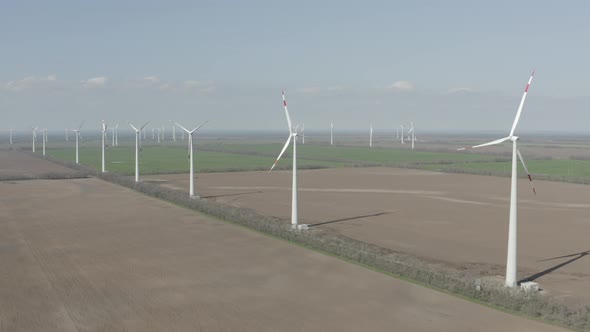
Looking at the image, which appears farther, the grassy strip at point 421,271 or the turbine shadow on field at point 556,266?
the turbine shadow on field at point 556,266

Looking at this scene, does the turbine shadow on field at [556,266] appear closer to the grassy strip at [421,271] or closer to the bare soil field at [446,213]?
the bare soil field at [446,213]

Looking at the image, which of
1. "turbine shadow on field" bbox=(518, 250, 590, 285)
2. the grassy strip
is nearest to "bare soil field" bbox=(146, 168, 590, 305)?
"turbine shadow on field" bbox=(518, 250, 590, 285)

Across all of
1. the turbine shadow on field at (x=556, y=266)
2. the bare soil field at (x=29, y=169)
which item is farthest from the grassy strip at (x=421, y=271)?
the bare soil field at (x=29, y=169)

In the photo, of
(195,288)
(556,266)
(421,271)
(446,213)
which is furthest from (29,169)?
(556,266)

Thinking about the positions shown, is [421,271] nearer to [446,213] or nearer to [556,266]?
[556,266]

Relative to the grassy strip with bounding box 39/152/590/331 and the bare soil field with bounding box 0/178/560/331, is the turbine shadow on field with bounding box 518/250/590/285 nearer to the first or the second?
the grassy strip with bounding box 39/152/590/331

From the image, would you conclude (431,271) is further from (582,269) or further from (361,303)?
(582,269)

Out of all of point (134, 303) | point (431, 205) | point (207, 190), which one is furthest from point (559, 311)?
point (207, 190)
